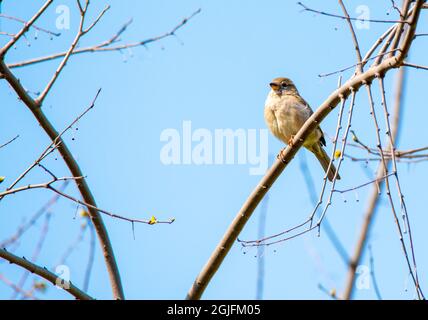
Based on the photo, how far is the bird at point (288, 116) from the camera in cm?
675

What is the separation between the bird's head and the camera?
23.7 ft

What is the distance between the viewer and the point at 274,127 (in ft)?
22.7

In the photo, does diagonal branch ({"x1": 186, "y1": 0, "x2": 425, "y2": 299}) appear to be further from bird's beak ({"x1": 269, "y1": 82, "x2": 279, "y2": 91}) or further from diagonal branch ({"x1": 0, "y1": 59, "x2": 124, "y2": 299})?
bird's beak ({"x1": 269, "y1": 82, "x2": 279, "y2": 91})

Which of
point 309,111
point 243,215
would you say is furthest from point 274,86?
point 243,215

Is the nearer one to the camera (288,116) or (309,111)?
(288,116)

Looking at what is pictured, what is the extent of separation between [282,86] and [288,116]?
62 centimetres

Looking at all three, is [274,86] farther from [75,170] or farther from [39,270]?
[39,270]

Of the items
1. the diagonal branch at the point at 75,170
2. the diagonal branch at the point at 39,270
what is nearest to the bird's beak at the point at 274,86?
the diagonal branch at the point at 75,170

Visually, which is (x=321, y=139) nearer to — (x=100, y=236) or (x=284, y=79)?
(x=284, y=79)

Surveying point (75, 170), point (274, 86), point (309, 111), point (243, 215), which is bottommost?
point (243, 215)

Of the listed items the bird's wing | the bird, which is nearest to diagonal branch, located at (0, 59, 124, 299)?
the bird

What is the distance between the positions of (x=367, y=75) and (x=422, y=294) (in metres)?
1.30

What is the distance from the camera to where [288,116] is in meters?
6.79
